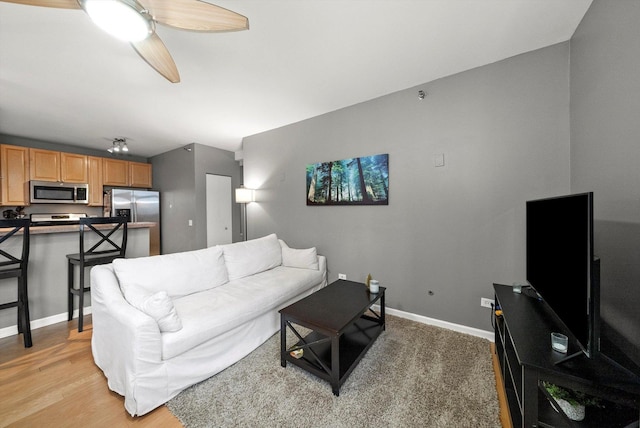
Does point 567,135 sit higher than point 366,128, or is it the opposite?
point 366,128

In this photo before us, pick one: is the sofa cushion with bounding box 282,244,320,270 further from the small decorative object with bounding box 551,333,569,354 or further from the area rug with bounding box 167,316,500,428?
the small decorative object with bounding box 551,333,569,354

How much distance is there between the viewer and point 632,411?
102cm

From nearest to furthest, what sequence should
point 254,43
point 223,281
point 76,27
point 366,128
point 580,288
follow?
1. point 580,288
2. point 76,27
3. point 254,43
4. point 223,281
5. point 366,128

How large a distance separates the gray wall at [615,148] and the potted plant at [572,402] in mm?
334

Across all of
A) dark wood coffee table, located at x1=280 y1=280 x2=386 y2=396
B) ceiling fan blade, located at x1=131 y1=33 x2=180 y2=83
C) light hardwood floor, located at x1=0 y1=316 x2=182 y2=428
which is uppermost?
ceiling fan blade, located at x1=131 y1=33 x2=180 y2=83

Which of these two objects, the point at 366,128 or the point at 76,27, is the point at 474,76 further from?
the point at 76,27

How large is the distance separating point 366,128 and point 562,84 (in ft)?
5.54

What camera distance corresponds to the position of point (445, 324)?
7.89ft

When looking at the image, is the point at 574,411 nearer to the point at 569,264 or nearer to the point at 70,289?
the point at 569,264

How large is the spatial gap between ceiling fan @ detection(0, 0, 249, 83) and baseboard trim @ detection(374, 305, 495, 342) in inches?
114

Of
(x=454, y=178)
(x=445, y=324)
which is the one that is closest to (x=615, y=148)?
(x=454, y=178)

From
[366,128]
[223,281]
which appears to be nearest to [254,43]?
[366,128]

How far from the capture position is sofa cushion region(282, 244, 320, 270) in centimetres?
298

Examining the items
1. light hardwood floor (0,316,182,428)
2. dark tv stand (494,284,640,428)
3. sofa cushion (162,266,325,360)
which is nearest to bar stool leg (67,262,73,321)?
light hardwood floor (0,316,182,428)
